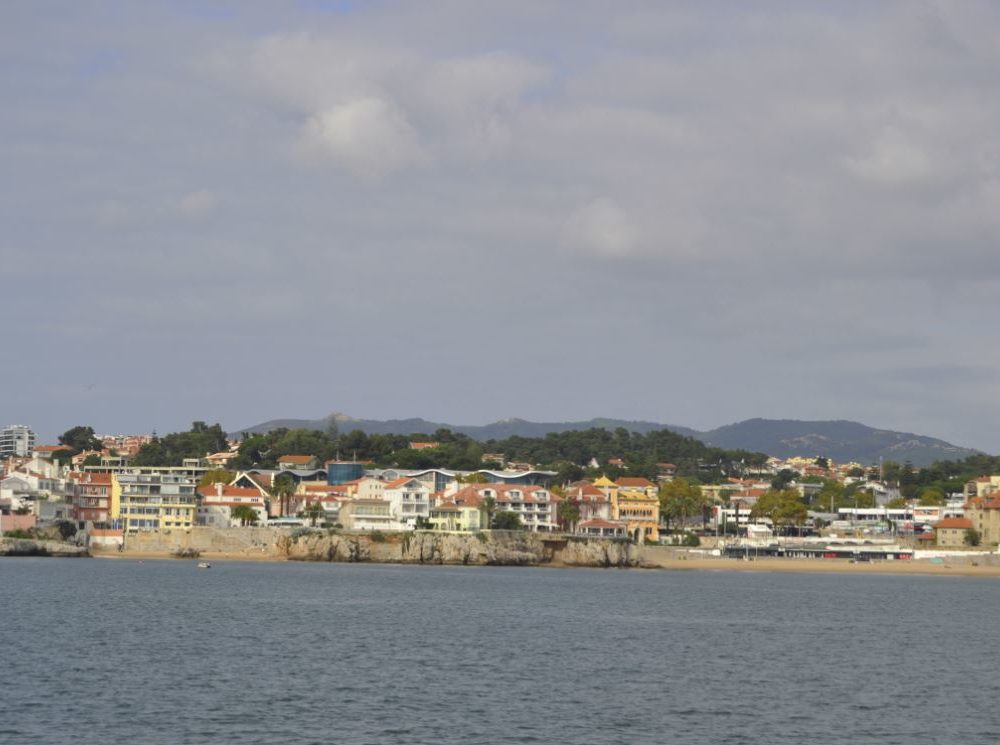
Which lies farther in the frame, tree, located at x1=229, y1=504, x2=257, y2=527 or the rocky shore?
tree, located at x1=229, y1=504, x2=257, y2=527

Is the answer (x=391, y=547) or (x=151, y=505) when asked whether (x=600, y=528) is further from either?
(x=151, y=505)

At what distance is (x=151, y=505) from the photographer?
481 feet

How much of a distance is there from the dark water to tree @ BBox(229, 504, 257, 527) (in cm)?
6102

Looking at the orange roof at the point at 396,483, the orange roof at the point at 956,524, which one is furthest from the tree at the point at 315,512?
the orange roof at the point at 956,524

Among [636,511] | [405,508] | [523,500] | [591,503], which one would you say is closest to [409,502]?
[405,508]

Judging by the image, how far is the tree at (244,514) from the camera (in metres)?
152

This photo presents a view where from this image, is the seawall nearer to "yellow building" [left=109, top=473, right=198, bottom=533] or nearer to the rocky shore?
"yellow building" [left=109, top=473, right=198, bottom=533]

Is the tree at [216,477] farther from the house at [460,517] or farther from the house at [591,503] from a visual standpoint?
the house at [591,503]

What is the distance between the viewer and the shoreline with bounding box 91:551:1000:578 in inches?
5477

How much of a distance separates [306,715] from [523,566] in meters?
103

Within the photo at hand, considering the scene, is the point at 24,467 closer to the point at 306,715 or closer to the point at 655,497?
the point at 655,497

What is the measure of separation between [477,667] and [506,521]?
319 feet

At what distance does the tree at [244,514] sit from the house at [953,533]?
Result: 7764 cm

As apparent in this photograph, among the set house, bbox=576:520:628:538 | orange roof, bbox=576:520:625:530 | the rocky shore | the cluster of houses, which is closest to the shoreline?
the rocky shore
